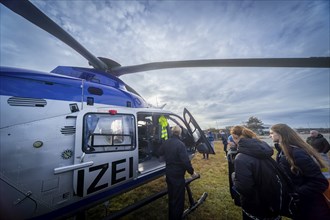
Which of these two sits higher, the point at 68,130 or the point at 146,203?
the point at 68,130

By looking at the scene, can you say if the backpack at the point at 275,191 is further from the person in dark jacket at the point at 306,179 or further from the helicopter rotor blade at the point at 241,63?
the helicopter rotor blade at the point at 241,63

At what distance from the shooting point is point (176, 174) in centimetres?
309

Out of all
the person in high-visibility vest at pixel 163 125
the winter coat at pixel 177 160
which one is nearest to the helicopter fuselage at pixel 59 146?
the winter coat at pixel 177 160

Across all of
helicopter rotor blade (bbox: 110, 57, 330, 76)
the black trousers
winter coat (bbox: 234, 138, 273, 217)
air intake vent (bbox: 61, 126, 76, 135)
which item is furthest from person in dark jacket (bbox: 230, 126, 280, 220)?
air intake vent (bbox: 61, 126, 76, 135)

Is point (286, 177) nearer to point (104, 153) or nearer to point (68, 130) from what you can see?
point (104, 153)

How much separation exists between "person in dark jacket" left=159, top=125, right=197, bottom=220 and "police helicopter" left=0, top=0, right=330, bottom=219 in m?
0.79

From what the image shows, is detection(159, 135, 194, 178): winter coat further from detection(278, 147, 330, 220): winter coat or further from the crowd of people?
detection(278, 147, 330, 220): winter coat

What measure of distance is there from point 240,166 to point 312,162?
944mm

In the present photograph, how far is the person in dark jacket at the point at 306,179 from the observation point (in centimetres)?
190

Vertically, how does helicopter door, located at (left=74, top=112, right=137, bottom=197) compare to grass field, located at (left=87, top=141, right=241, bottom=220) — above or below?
above

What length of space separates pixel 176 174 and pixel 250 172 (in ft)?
5.18

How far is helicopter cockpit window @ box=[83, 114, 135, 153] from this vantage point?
270 cm

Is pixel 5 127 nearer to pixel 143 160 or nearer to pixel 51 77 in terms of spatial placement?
pixel 51 77

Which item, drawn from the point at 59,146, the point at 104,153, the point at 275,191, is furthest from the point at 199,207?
the point at 59,146
